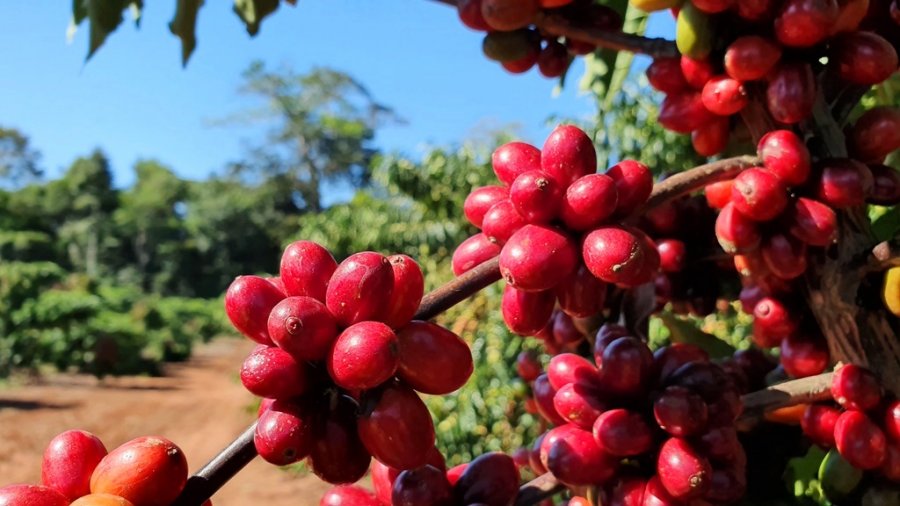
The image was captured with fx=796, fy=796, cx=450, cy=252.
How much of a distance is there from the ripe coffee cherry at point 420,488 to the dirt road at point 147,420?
8818 millimetres

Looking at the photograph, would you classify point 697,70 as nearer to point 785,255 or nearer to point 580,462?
point 785,255

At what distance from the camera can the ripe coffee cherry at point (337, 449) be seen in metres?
0.81

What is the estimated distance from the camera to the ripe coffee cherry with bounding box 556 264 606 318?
39.3 inches

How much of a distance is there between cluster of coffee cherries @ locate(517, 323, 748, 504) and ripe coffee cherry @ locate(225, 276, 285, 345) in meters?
0.48

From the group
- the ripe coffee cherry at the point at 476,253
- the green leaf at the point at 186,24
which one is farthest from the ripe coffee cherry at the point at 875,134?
the green leaf at the point at 186,24

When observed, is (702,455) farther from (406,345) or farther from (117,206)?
(117,206)

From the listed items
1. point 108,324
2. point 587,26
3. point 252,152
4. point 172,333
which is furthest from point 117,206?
point 587,26

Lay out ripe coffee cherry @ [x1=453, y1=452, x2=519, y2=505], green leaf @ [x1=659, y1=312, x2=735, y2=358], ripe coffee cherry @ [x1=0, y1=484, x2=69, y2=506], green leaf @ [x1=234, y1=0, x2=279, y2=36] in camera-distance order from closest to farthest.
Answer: ripe coffee cherry @ [x1=0, y1=484, x2=69, y2=506], ripe coffee cherry @ [x1=453, y1=452, x2=519, y2=505], green leaf @ [x1=659, y1=312, x2=735, y2=358], green leaf @ [x1=234, y1=0, x2=279, y2=36]

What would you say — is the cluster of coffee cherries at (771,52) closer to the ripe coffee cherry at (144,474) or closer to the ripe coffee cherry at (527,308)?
the ripe coffee cherry at (527,308)

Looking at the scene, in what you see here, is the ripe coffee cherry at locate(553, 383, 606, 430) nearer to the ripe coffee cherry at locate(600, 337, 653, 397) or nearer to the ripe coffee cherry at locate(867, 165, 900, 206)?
the ripe coffee cherry at locate(600, 337, 653, 397)

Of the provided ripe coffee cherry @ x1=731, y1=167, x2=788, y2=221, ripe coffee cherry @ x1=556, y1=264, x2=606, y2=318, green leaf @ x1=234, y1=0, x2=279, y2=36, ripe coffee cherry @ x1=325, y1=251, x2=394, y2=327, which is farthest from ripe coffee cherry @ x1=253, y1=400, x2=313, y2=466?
green leaf @ x1=234, y1=0, x2=279, y2=36

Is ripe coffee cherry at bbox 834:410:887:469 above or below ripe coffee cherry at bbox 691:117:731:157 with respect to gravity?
below

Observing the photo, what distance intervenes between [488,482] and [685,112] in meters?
0.68

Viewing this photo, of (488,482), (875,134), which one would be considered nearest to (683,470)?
(488,482)
